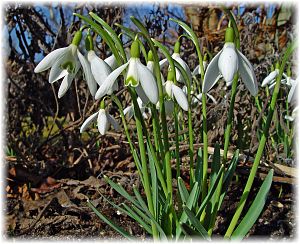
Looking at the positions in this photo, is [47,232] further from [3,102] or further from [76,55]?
[3,102]

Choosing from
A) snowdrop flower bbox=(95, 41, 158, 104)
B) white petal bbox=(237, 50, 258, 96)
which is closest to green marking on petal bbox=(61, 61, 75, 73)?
snowdrop flower bbox=(95, 41, 158, 104)

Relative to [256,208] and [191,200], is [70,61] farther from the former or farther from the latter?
[256,208]

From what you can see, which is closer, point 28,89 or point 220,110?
point 220,110

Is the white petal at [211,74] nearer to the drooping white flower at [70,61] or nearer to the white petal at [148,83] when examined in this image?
the white petal at [148,83]

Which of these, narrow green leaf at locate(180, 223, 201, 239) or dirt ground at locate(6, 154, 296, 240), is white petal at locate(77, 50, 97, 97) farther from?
dirt ground at locate(6, 154, 296, 240)

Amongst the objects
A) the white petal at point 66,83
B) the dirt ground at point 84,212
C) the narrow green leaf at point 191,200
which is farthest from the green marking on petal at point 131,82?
the dirt ground at point 84,212

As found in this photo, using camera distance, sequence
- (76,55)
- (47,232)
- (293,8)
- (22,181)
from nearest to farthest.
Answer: (76,55) → (47,232) → (22,181) → (293,8)

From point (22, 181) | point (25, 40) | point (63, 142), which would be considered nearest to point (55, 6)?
point (25, 40)
